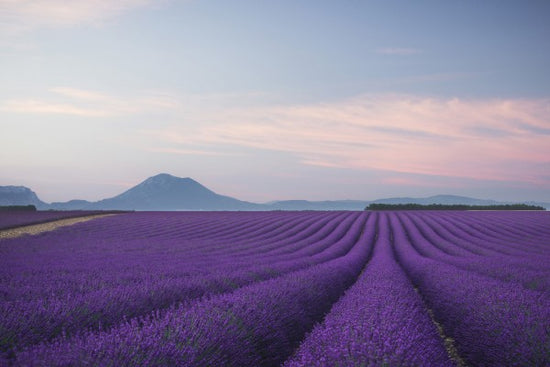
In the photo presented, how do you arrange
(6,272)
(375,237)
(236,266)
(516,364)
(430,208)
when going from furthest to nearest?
1. (430,208)
2. (375,237)
3. (236,266)
4. (6,272)
5. (516,364)

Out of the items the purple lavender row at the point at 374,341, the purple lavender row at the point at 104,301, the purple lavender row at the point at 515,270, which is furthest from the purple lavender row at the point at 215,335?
the purple lavender row at the point at 515,270

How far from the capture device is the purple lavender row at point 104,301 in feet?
10.8

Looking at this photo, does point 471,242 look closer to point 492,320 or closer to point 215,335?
point 492,320

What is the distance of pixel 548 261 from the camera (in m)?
8.91

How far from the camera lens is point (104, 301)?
416 cm

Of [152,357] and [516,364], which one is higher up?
[152,357]

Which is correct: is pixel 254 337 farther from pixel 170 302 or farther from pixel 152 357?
pixel 170 302

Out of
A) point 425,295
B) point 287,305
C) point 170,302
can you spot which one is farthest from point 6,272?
point 425,295

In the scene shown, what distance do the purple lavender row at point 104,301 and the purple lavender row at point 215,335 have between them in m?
0.27

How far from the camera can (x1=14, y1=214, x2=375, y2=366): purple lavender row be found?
7.45ft

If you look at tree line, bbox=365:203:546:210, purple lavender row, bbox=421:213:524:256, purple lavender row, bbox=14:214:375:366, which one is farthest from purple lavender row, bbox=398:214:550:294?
tree line, bbox=365:203:546:210

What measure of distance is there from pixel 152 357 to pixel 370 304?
2.41 m

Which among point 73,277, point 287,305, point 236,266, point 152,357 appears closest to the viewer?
point 152,357

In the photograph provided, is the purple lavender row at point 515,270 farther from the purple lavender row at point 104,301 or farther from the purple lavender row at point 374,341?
the purple lavender row at point 104,301
